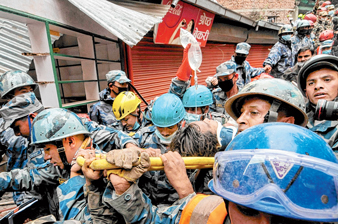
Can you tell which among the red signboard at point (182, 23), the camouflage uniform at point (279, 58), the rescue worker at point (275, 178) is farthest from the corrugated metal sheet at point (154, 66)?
the rescue worker at point (275, 178)

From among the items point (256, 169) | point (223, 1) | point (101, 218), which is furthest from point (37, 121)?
point (223, 1)

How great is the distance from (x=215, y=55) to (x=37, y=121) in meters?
9.95

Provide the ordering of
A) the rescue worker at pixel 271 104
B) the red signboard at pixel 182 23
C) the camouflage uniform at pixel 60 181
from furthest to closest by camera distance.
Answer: the red signboard at pixel 182 23
the rescue worker at pixel 271 104
the camouflage uniform at pixel 60 181

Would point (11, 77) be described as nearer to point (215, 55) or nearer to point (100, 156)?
point (100, 156)

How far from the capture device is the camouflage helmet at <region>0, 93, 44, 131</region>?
2518mm

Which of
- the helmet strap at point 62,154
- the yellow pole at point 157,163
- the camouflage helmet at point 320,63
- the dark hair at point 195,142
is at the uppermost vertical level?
the camouflage helmet at point 320,63

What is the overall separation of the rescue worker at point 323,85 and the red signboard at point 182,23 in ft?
15.4

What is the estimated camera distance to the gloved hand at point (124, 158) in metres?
1.11

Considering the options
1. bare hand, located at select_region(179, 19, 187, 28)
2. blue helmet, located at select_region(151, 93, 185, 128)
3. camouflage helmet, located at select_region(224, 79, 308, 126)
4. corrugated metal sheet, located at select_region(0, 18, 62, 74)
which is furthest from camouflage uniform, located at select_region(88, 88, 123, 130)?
bare hand, located at select_region(179, 19, 187, 28)

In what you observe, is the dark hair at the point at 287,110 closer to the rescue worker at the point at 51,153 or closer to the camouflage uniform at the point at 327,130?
the camouflage uniform at the point at 327,130

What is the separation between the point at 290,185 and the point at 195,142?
2.93 ft

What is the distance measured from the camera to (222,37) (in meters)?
9.90

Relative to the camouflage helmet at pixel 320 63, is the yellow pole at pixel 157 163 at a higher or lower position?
lower

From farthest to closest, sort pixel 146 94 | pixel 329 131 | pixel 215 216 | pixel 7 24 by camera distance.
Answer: pixel 146 94, pixel 7 24, pixel 329 131, pixel 215 216
